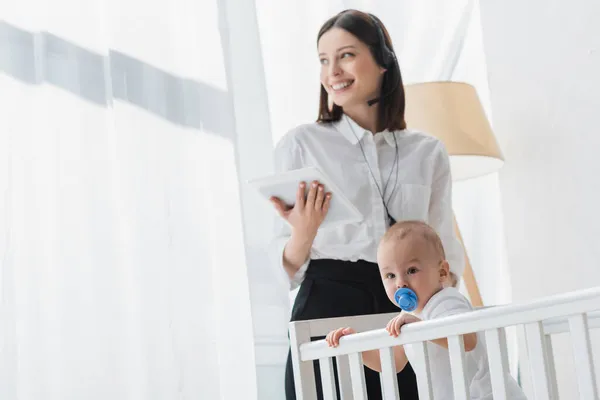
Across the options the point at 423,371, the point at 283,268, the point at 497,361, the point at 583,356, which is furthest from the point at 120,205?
the point at 583,356

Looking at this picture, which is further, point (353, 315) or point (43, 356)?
point (43, 356)

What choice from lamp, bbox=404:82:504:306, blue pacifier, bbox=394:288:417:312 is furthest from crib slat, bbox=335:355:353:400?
lamp, bbox=404:82:504:306

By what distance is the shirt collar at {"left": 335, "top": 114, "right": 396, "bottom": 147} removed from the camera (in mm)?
1757

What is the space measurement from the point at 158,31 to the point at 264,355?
0.83m

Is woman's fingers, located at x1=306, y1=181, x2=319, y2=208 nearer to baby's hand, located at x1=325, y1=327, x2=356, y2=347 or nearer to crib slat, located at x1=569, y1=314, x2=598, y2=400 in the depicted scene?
baby's hand, located at x1=325, y1=327, x2=356, y2=347

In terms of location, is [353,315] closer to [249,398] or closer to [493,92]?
[249,398]

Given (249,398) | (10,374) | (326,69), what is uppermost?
(326,69)

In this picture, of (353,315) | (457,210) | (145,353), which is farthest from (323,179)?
Result: (457,210)

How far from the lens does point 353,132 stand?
5.79 feet

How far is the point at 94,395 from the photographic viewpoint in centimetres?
189

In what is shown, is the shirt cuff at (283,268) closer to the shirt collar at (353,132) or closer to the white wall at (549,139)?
the shirt collar at (353,132)

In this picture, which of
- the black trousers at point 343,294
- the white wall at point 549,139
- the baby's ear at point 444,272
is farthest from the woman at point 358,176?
the white wall at point 549,139

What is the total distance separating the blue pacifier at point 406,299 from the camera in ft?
4.46

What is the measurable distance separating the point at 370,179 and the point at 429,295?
366 mm
